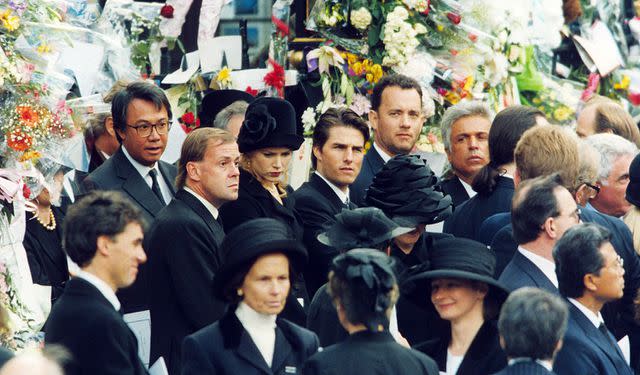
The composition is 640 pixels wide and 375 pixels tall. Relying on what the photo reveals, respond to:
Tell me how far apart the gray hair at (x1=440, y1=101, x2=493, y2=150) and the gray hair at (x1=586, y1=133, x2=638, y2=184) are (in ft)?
2.10

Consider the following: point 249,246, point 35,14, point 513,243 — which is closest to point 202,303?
point 249,246

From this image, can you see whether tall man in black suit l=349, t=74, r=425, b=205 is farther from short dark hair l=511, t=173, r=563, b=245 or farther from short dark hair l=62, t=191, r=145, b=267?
short dark hair l=62, t=191, r=145, b=267

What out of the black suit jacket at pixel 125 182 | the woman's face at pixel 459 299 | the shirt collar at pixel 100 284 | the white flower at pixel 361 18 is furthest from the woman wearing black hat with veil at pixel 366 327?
the white flower at pixel 361 18

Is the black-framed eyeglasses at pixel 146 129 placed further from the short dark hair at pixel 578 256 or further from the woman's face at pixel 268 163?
the short dark hair at pixel 578 256

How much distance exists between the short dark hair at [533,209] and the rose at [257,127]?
4.91ft

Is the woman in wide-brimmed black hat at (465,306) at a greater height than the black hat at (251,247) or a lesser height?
lesser

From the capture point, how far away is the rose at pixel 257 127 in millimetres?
7277

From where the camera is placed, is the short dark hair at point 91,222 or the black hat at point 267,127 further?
the black hat at point 267,127

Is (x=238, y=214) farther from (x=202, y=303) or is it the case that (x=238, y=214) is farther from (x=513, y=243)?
(x=513, y=243)

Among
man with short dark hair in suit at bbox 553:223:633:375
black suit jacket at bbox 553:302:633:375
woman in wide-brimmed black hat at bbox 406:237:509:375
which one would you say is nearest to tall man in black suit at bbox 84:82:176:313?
woman in wide-brimmed black hat at bbox 406:237:509:375

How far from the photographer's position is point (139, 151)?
7754mm

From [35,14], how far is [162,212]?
1.48m

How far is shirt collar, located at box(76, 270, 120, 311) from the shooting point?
5398 mm

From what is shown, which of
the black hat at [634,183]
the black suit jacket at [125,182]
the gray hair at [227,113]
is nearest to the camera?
the black hat at [634,183]
